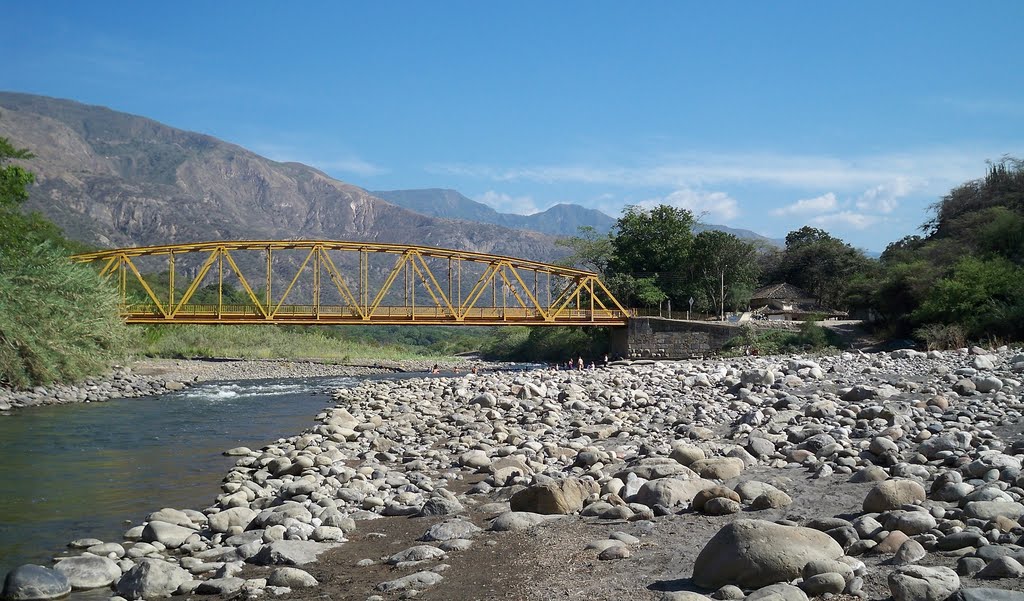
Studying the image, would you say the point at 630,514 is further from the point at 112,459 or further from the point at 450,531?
the point at 112,459

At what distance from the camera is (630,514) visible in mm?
7488

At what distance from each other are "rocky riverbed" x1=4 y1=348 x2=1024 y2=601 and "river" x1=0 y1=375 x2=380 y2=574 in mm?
679

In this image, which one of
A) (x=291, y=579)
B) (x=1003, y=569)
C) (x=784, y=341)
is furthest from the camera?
(x=784, y=341)

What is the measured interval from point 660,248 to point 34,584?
51.9 m

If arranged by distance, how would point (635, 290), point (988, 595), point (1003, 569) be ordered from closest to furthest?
point (988, 595)
point (1003, 569)
point (635, 290)

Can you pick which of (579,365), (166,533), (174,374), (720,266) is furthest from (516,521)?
(720,266)

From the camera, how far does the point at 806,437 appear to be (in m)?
10.9

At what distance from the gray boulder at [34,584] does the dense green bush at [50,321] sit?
21.3 m

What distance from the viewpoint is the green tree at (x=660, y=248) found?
55406mm

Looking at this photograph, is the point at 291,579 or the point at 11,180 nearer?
the point at 291,579

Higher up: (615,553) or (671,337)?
(615,553)

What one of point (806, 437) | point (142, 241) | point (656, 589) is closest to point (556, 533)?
point (656, 589)

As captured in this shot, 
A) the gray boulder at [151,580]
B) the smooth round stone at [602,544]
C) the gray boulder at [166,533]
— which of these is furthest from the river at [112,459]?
the smooth round stone at [602,544]

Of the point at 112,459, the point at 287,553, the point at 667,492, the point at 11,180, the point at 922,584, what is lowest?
the point at 112,459
